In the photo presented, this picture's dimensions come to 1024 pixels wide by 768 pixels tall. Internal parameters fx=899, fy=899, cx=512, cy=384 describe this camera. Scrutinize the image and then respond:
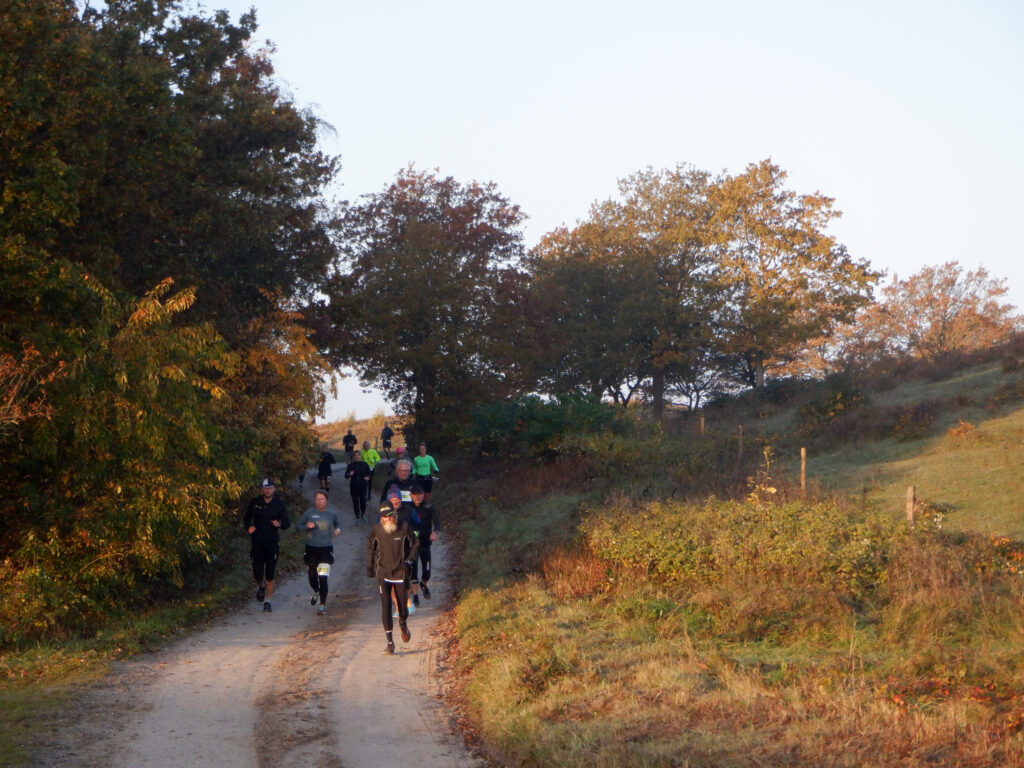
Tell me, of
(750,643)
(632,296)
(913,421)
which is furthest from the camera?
(632,296)

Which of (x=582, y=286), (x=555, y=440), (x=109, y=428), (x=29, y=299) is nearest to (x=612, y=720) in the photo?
(x=109, y=428)

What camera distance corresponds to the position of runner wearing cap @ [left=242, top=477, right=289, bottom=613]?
1362 cm

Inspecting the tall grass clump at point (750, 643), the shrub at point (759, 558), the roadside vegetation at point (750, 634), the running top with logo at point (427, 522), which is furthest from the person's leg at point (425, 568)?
the shrub at point (759, 558)

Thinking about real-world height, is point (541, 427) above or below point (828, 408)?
below

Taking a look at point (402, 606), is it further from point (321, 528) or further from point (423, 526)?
point (423, 526)

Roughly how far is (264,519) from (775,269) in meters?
36.9

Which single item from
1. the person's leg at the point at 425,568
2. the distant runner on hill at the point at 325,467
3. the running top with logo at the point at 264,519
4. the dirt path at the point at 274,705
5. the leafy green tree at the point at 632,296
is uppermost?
the leafy green tree at the point at 632,296

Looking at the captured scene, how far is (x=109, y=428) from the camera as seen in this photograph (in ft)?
36.6

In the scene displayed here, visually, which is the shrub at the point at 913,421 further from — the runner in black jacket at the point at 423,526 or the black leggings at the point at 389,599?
the black leggings at the point at 389,599

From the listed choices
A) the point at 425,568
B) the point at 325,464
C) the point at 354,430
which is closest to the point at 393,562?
the point at 425,568

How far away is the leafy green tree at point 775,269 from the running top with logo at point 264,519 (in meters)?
35.1

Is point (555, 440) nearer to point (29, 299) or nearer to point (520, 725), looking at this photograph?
point (29, 299)

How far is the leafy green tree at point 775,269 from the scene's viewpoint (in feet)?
147

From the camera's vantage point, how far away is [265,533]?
13.6 meters
